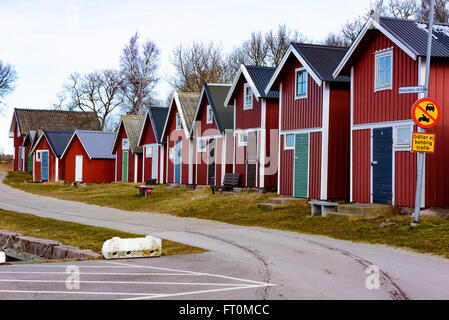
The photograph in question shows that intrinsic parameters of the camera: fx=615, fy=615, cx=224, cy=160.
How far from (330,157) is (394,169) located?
12.1 feet

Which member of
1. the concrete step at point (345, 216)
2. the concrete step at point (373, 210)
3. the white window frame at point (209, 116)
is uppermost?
the white window frame at point (209, 116)

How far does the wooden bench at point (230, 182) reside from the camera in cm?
2842

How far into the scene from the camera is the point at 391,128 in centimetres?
1880

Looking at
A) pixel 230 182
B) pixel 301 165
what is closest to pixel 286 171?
pixel 301 165

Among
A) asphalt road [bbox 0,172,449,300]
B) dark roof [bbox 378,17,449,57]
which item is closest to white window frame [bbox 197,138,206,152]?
dark roof [bbox 378,17,449,57]

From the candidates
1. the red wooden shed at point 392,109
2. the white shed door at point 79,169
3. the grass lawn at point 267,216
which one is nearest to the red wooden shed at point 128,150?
the white shed door at point 79,169

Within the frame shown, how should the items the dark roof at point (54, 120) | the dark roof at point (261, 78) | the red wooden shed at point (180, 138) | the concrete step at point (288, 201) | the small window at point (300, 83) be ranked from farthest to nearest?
the dark roof at point (54, 120) < the red wooden shed at point (180, 138) < the dark roof at point (261, 78) < the small window at point (300, 83) < the concrete step at point (288, 201)

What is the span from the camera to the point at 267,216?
2125cm

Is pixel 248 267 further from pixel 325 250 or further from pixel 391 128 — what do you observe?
pixel 391 128

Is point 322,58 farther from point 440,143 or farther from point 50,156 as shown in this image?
point 50,156

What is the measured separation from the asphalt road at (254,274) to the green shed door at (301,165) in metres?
6.38

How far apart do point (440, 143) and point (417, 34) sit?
11.7ft

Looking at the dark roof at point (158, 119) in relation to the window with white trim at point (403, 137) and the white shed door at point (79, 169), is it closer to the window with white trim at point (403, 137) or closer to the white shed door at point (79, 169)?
the white shed door at point (79, 169)

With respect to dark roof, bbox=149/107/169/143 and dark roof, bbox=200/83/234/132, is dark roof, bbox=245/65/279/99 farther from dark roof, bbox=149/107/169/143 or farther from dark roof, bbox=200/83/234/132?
dark roof, bbox=149/107/169/143
